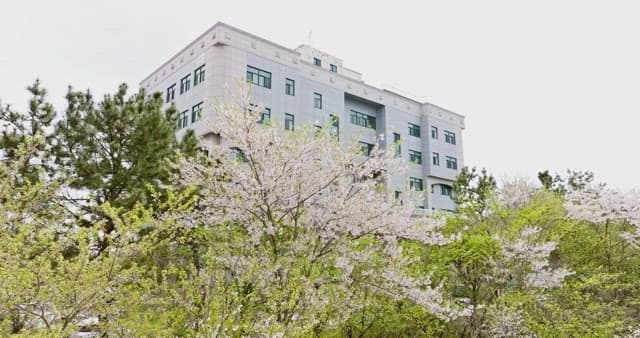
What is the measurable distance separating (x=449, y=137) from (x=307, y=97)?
46.9 feet

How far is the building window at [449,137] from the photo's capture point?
3727 cm

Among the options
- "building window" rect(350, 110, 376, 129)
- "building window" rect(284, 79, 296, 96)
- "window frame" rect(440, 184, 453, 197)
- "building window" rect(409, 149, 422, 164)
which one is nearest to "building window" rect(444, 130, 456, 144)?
"building window" rect(409, 149, 422, 164)

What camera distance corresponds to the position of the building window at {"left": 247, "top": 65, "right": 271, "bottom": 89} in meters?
25.3

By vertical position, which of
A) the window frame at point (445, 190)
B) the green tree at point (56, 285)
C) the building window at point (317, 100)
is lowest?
the green tree at point (56, 285)

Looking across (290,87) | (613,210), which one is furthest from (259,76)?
(613,210)

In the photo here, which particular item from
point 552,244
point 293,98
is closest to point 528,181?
point 552,244

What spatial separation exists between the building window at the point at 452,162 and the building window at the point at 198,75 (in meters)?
19.7

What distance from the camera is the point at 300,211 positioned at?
9.25 metres

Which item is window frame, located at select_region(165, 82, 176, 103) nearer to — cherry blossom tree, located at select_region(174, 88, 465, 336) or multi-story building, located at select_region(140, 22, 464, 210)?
multi-story building, located at select_region(140, 22, 464, 210)

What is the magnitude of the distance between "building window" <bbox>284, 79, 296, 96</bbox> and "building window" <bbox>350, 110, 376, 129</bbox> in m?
6.15

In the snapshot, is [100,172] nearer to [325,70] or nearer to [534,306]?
[534,306]

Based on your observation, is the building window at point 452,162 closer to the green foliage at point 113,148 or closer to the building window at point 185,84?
the building window at point 185,84

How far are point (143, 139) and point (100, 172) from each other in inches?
48.0

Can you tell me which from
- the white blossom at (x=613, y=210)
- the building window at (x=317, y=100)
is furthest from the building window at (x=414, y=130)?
the white blossom at (x=613, y=210)
